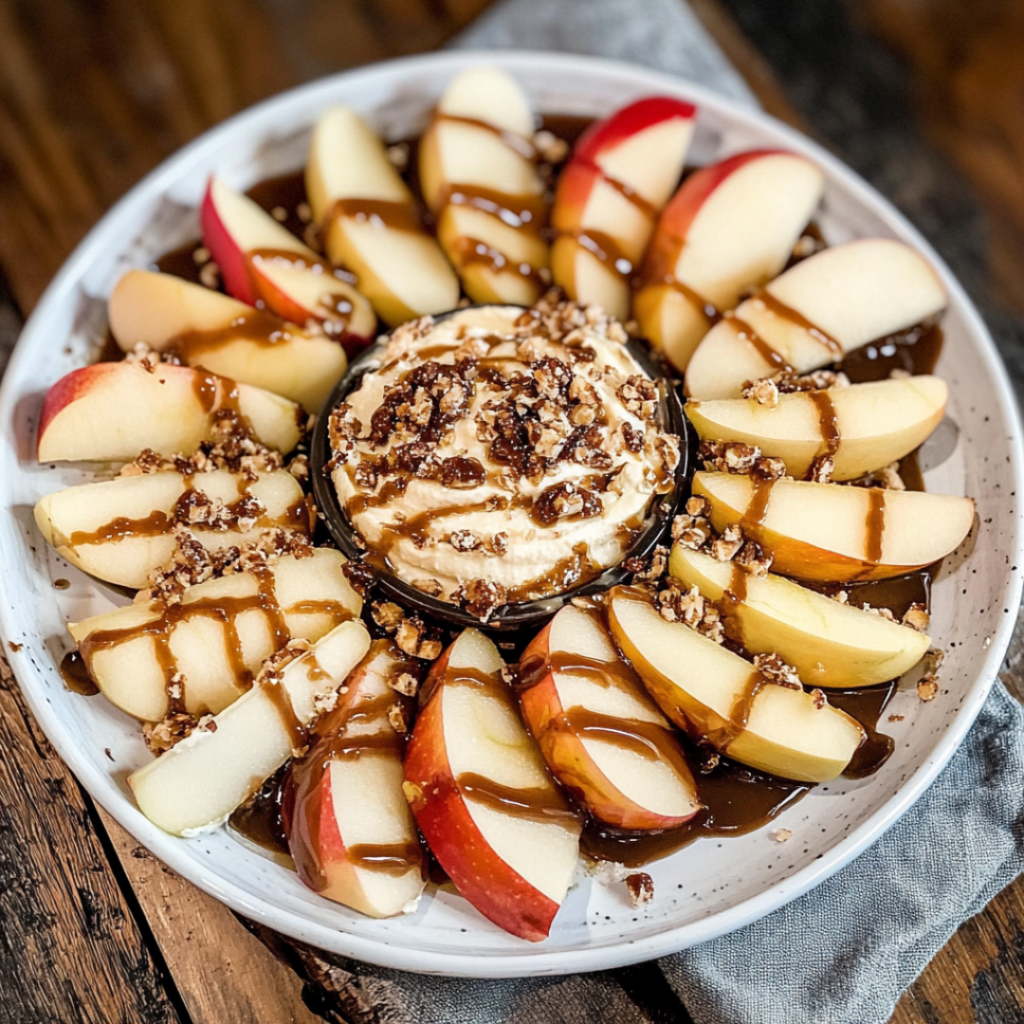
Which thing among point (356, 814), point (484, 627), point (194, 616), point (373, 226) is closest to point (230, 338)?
point (373, 226)

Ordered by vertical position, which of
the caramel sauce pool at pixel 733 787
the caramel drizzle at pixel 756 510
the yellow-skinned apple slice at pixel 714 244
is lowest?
the caramel sauce pool at pixel 733 787

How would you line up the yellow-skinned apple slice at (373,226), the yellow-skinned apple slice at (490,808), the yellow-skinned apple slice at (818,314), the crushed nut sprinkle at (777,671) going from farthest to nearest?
the yellow-skinned apple slice at (373,226) < the yellow-skinned apple slice at (818,314) < the crushed nut sprinkle at (777,671) < the yellow-skinned apple slice at (490,808)

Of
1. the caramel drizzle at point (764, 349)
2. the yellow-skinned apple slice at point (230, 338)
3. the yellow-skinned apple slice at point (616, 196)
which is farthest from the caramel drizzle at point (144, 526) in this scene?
the caramel drizzle at point (764, 349)

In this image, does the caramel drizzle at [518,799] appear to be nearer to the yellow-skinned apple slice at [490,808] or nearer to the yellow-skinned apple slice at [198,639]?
the yellow-skinned apple slice at [490,808]

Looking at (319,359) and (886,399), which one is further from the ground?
(319,359)

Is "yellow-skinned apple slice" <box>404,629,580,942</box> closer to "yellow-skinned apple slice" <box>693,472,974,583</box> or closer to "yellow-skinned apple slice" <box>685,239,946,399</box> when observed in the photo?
"yellow-skinned apple slice" <box>693,472,974,583</box>

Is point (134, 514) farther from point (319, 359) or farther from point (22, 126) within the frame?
point (22, 126)

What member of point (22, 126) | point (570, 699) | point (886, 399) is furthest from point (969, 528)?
point (22, 126)
